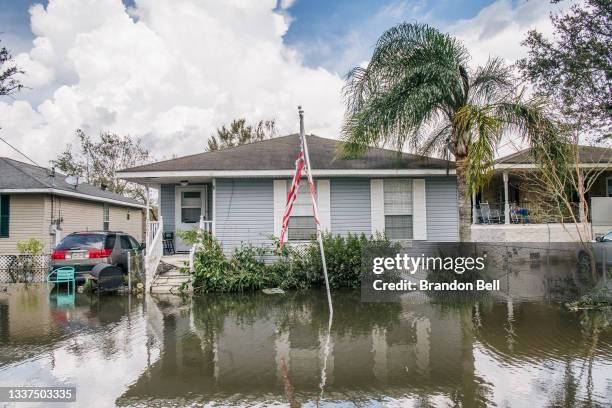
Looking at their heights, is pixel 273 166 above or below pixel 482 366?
above

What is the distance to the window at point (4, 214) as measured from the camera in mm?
15555

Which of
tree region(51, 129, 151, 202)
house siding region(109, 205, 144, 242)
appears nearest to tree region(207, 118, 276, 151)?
tree region(51, 129, 151, 202)

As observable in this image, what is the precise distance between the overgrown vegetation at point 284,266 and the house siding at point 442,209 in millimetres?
1928

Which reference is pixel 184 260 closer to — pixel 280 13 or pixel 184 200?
pixel 184 200

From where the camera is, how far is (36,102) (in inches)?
755

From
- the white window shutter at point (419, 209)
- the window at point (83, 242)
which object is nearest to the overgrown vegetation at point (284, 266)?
the white window shutter at point (419, 209)

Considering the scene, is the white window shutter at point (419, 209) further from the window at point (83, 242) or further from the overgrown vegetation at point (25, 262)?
the overgrown vegetation at point (25, 262)

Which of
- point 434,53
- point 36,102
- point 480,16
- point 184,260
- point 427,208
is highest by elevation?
point 480,16

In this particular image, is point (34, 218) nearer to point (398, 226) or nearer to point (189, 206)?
point (189, 206)

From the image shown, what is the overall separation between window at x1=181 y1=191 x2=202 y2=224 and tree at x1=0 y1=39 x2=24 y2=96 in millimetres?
6058

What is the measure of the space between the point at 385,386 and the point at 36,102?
67.8 ft

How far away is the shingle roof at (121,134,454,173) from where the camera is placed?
12.4 metres

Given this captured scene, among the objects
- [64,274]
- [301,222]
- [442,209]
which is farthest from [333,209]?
[64,274]

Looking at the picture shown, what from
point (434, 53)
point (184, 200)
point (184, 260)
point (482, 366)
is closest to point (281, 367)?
point (482, 366)
